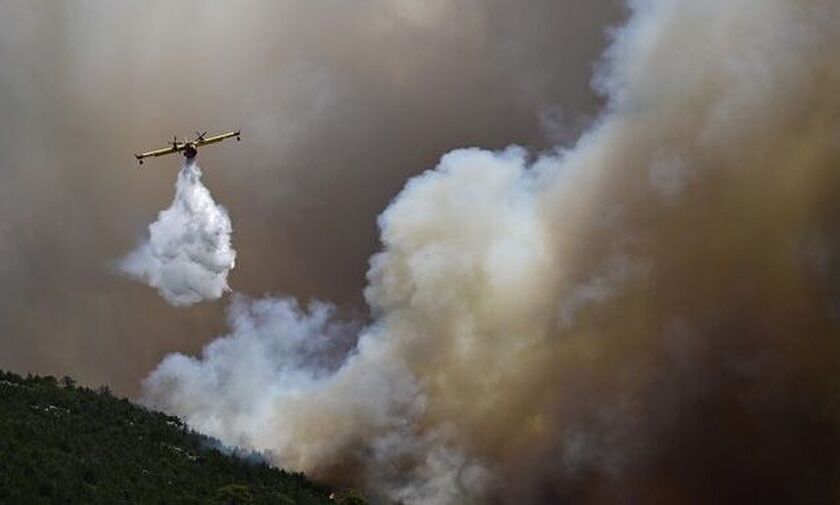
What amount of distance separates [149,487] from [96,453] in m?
7.98

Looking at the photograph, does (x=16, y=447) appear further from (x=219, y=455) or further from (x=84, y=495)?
(x=219, y=455)

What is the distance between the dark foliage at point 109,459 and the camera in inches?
3142

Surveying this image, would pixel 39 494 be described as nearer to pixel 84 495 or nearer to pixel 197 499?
pixel 84 495

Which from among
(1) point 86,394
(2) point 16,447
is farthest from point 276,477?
(2) point 16,447

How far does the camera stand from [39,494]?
76188 mm

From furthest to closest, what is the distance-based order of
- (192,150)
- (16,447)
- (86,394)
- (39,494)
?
(86,394) → (192,150) → (16,447) → (39,494)

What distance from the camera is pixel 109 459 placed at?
94.9 meters

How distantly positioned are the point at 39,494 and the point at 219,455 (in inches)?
1675

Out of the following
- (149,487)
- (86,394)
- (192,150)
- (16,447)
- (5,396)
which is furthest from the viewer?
(86,394)

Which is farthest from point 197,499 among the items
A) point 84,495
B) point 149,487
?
point 84,495

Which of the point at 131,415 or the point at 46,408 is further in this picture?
the point at 131,415

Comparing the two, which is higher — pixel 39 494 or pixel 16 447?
pixel 16 447

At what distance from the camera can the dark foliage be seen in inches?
3142

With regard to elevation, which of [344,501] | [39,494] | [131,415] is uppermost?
[131,415]
